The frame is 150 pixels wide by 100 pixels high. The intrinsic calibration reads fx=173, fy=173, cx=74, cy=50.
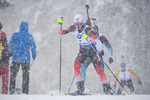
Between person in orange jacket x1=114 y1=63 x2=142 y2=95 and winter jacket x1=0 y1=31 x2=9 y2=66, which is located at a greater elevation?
winter jacket x1=0 y1=31 x2=9 y2=66

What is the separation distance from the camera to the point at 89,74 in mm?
2422

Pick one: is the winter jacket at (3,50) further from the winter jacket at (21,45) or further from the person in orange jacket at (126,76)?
the person in orange jacket at (126,76)

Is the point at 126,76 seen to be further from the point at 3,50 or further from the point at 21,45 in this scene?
the point at 3,50

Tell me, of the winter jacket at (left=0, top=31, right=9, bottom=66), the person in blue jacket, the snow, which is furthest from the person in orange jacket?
the winter jacket at (left=0, top=31, right=9, bottom=66)

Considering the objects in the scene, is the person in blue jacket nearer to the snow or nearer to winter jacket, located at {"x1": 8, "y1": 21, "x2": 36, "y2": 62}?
winter jacket, located at {"x1": 8, "y1": 21, "x2": 36, "y2": 62}

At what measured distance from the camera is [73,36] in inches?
102

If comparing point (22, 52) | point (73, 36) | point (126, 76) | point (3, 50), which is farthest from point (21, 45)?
point (126, 76)

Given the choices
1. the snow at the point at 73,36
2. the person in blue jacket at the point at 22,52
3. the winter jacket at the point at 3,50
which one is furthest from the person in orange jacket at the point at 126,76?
the winter jacket at the point at 3,50

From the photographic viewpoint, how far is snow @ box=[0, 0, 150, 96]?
7.60 ft

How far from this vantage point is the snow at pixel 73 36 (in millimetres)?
2316

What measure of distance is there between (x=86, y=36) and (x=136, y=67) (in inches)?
36.5

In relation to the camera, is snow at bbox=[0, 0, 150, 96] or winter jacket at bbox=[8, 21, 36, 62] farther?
snow at bbox=[0, 0, 150, 96]

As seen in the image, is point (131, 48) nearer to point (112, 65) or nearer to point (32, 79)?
point (112, 65)

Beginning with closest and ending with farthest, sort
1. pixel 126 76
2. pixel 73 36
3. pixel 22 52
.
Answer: pixel 22 52 < pixel 126 76 < pixel 73 36
